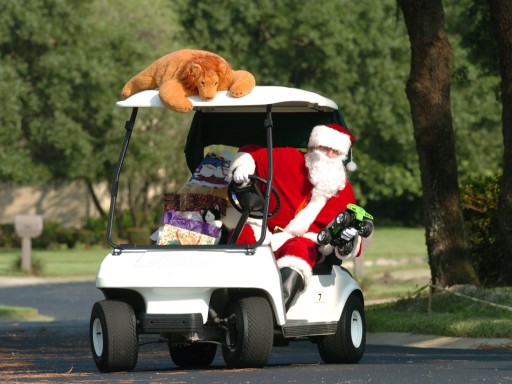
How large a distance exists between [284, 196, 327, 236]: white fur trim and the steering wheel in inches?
7.5

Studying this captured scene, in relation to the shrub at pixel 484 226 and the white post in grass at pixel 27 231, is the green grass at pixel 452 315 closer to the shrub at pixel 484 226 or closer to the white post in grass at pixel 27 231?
the shrub at pixel 484 226

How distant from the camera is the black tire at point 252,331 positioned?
1073 cm

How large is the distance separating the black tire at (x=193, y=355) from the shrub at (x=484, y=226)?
9.03 meters

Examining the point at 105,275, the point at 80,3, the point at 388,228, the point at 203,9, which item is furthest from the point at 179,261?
the point at 388,228

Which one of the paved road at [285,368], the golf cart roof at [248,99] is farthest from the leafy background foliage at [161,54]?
the golf cart roof at [248,99]

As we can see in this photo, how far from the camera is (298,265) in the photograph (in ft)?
36.8

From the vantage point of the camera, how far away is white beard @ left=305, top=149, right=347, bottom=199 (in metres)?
11.9

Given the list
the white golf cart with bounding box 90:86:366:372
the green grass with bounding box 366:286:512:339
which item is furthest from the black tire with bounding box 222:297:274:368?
the green grass with bounding box 366:286:512:339

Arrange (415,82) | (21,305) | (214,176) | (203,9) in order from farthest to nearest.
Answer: (203,9) < (21,305) < (415,82) < (214,176)

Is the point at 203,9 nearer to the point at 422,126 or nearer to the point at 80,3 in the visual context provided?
the point at 80,3

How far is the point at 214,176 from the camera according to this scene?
477 inches

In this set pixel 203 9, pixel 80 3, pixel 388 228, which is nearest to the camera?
pixel 80 3

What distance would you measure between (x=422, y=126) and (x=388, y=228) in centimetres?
4325

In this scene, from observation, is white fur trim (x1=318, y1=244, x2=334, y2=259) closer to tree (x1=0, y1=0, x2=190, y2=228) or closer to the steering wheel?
the steering wheel
